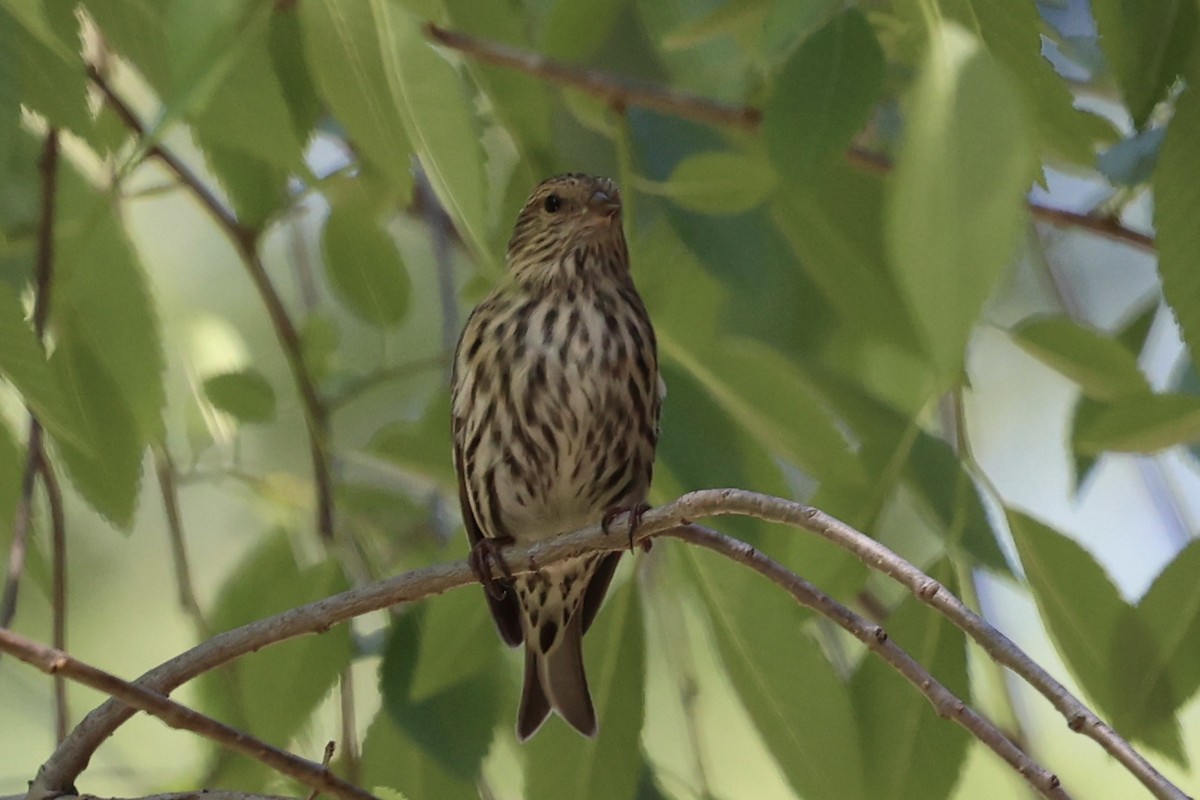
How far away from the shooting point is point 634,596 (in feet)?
8.76

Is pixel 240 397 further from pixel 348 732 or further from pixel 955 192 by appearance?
pixel 955 192

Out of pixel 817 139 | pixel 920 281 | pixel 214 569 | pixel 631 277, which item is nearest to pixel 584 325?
pixel 631 277

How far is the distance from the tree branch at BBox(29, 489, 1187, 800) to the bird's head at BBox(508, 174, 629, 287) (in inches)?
56.8

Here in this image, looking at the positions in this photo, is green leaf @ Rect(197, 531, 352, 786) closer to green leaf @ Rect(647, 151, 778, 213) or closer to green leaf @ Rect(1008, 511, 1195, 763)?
green leaf @ Rect(647, 151, 778, 213)

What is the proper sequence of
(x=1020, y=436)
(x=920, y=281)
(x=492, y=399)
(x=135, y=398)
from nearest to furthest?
(x=920, y=281), (x=135, y=398), (x=492, y=399), (x=1020, y=436)

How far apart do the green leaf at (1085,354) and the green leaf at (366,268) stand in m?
1.35

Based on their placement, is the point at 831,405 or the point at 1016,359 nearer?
the point at 831,405

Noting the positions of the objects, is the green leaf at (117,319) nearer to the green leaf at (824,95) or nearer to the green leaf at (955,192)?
the green leaf at (824,95)

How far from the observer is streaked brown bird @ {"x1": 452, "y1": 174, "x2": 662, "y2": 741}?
11.4ft

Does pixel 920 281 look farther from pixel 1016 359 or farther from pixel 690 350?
pixel 1016 359

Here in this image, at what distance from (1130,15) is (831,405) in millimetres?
889

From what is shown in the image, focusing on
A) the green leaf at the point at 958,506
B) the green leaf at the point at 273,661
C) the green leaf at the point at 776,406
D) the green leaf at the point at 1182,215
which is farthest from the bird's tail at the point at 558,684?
the green leaf at the point at 1182,215

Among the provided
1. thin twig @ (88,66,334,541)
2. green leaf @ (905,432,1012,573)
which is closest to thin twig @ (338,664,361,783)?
thin twig @ (88,66,334,541)

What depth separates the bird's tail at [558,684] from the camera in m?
2.72
